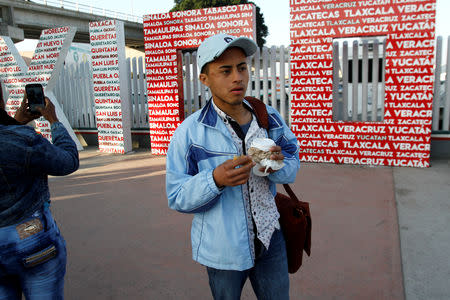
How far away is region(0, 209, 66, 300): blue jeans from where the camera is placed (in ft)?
5.14

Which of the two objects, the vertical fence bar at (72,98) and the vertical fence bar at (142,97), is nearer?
the vertical fence bar at (142,97)

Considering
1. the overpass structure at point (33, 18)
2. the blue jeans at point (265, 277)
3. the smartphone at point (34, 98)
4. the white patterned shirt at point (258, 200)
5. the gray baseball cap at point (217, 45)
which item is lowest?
the blue jeans at point (265, 277)

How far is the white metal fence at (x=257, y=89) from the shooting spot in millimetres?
6715

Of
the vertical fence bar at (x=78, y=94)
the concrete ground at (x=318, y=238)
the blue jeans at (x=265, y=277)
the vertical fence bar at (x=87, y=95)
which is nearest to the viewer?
the blue jeans at (x=265, y=277)

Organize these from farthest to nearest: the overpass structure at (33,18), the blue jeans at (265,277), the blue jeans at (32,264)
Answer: the overpass structure at (33,18) < the blue jeans at (265,277) < the blue jeans at (32,264)

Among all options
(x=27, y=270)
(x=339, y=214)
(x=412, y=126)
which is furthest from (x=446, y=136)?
(x=27, y=270)

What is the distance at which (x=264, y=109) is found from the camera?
6.14 ft

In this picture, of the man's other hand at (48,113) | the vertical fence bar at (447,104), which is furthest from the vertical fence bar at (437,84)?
the man's other hand at (48,113)

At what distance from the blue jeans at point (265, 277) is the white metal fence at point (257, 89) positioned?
5.52 m

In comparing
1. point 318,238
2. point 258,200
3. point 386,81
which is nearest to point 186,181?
point 258,200

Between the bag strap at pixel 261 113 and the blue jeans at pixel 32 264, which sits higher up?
the bag strap at pixel 261 113

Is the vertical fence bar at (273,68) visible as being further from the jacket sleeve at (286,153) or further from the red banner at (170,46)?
the jacket sleeve at (286,153)

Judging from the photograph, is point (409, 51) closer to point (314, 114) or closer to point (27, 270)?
point (314, 114)

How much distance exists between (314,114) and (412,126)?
165 cm
